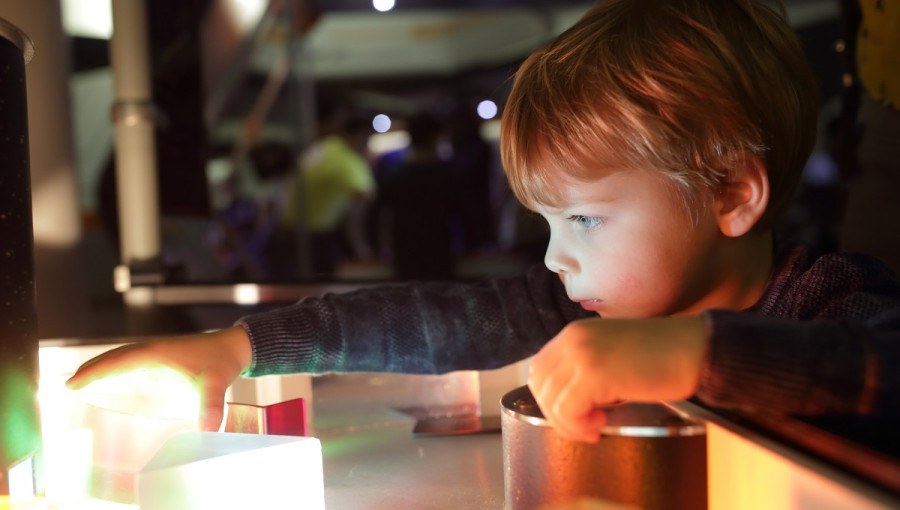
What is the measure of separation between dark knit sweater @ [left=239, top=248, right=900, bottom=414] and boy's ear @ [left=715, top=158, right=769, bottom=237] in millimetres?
65

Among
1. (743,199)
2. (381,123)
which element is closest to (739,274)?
(743,199)

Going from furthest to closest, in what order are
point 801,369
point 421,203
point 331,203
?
point 331,203
point 421,203
point 801,369

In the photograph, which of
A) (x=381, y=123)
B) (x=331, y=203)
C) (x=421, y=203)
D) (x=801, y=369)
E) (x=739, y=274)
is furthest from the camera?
(x=381, y=123)

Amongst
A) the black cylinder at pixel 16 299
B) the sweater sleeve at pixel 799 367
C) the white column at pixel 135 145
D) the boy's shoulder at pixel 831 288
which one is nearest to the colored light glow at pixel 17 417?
the black cylinder at pixel 16 299

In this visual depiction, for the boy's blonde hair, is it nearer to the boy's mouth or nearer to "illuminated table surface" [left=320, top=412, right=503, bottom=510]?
the boy's mouth

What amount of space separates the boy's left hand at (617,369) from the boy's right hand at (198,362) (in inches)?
11.2

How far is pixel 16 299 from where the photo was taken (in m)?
0.43

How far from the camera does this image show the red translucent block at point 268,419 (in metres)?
0.51

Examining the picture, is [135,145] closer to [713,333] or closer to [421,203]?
[713,333]

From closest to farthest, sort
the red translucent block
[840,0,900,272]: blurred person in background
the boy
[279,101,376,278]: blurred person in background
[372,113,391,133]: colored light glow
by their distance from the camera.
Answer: the red translucent block
the boy
[840,0,900,272]: blurred person in background
[279,101,376,278]: blurred person in background
[372,113,391,133]: colored light glow

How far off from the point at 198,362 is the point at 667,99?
44 centimetres

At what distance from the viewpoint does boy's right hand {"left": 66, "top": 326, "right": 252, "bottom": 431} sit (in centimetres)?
57

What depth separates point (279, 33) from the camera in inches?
202

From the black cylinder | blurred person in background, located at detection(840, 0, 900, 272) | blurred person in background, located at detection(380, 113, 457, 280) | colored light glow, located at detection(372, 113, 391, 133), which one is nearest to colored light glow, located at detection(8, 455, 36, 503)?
the black cylinder
